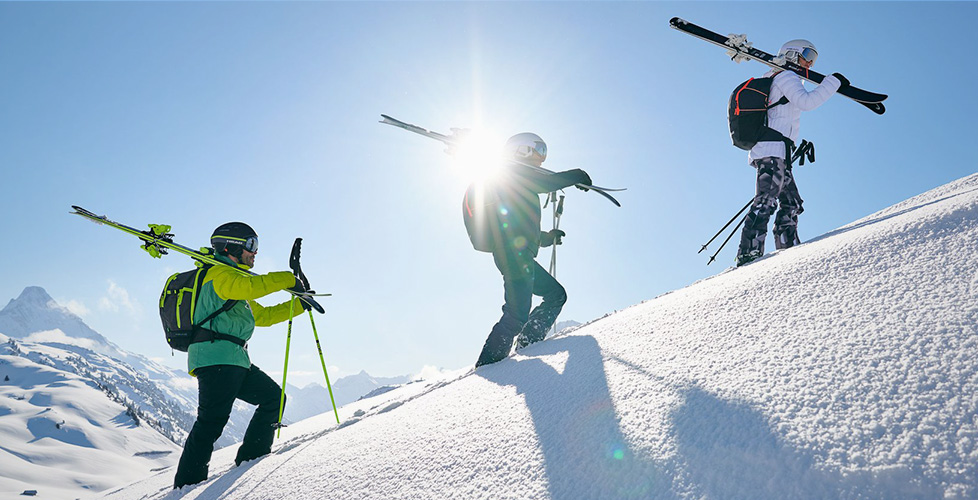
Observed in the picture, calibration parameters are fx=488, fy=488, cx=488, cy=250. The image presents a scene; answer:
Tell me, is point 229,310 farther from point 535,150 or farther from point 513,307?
point 535,150

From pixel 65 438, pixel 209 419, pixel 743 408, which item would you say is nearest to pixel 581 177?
pixel 743 408

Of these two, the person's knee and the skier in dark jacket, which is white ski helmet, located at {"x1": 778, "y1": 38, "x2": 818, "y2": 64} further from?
the person's knee

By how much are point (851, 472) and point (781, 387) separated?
55cm

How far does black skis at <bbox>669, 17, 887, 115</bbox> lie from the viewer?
5742 mm

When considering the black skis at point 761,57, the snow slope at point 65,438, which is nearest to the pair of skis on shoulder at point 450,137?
the black skis at point 761,57

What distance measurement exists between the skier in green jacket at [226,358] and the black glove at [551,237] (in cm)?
308

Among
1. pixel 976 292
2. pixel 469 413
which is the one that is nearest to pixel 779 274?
pixel 976 292

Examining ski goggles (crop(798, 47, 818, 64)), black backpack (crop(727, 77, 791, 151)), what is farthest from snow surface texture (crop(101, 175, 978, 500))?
ski goggles (crop(798, 47, 818, 64))

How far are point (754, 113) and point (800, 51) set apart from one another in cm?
94

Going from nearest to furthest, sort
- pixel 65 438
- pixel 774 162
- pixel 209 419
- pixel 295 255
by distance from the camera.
Answer: pixel 209 419, pixel 295 255, pixel 774 162, pixel 65 438

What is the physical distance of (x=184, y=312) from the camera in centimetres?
405

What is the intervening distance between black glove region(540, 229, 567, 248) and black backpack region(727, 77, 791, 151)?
2.44 meters

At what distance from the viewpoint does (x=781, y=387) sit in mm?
2066

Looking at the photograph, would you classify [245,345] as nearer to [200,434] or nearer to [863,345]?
[200,434]
